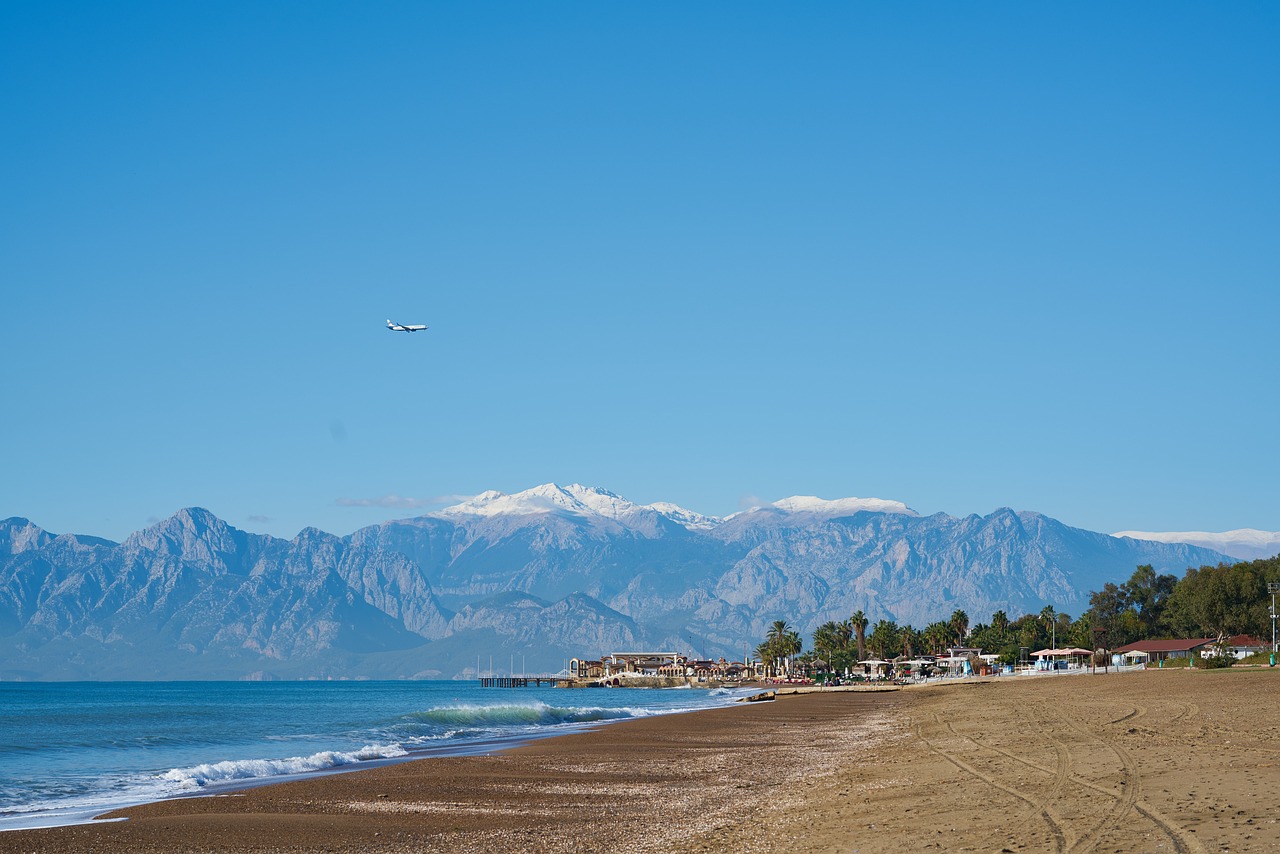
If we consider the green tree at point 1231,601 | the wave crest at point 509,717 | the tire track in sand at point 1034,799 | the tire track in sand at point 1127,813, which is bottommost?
the wave crest at point 509,717

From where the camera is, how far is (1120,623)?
13375 centimetres

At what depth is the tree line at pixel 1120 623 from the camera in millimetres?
101312

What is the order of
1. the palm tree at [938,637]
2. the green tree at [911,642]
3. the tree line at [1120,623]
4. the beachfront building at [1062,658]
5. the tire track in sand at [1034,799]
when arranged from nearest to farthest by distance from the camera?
the tire track in sand at [1034,799] → the tree line at [1120,623] → the beachfront building at [1062,658] → the palm tree at [938,637] → the green tree at [911,642]

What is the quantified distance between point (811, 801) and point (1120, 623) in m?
128

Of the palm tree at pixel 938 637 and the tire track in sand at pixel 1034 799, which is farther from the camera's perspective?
the palm tree at pixel 938 637

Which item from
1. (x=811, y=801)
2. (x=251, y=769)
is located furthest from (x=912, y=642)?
(x=811, y=801)

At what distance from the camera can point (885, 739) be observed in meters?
33.2

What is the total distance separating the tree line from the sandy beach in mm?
79602

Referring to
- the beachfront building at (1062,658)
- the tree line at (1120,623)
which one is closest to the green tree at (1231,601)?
the tree line at (1120,623)

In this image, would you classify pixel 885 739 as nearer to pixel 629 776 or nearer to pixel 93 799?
pixel 629 776

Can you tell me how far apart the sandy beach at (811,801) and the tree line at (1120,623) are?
79602 millimetres

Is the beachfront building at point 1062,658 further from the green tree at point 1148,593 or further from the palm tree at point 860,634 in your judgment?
the palm tree at point 860,634

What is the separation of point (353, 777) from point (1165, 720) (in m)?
18.9

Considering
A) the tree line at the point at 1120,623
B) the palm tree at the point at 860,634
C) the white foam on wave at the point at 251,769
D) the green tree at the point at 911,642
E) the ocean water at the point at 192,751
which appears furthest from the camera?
the palm tree at the point at 860,634
